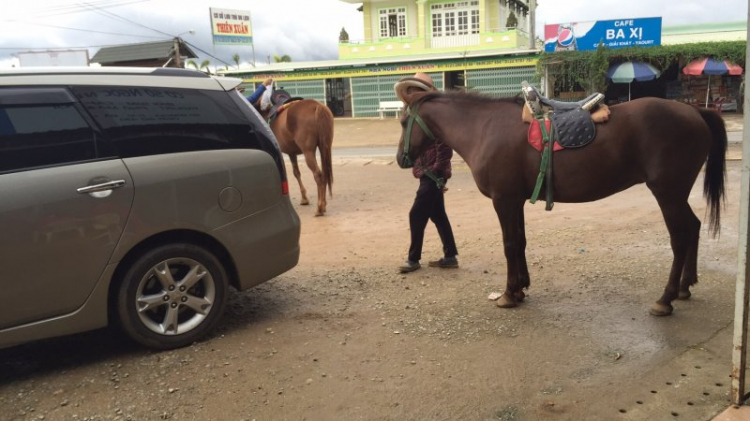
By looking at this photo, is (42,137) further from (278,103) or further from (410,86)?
(278,103)

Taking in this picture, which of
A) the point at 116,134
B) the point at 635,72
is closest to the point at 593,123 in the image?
the point at 116,134

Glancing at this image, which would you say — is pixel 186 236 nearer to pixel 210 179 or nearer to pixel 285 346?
pixel 210 179

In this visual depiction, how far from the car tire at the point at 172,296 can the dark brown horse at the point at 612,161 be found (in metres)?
2.26

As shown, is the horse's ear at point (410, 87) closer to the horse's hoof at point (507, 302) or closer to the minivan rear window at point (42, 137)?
the horse's hoof at point (507, 302)

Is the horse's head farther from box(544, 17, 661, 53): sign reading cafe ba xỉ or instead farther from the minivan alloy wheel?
box(544, 17, 661, 53): sign reading cafe ba xỉ

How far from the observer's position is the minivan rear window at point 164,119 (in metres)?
3.88

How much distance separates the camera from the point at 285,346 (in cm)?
414

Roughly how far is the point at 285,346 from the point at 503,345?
5.06 feet

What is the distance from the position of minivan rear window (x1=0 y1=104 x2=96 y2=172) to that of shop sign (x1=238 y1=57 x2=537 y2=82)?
27238 mm

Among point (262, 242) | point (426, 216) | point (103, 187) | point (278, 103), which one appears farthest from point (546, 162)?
point (278, 103)

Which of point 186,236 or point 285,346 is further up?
point 186,236

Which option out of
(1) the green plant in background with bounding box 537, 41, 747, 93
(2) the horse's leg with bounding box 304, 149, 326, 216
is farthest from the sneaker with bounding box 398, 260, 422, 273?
(1) the green plant in background with bounding box 537, 41, 747, 93

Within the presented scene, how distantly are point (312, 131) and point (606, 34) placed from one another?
22.7 m

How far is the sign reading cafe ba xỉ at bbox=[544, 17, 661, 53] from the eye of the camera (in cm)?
2700
